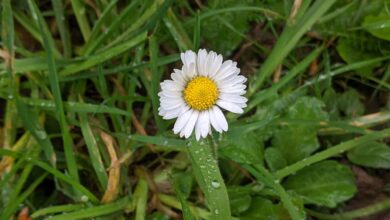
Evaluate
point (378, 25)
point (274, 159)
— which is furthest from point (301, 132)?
point (378, 25)

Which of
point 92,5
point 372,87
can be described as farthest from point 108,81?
point 372,87

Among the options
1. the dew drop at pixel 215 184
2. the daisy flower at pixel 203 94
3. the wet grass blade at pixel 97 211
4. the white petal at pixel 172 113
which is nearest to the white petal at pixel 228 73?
the daisy flower at pixel 203 94

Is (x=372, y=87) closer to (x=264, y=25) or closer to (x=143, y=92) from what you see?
(x=264, y=25)

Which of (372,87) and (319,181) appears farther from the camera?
(372,87)

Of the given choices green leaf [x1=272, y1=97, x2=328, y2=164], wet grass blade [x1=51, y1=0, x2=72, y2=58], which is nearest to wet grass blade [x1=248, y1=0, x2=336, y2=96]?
green leaf [x1=272, y1=97, x2=328, y2=164]

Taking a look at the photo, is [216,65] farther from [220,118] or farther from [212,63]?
[220,118]

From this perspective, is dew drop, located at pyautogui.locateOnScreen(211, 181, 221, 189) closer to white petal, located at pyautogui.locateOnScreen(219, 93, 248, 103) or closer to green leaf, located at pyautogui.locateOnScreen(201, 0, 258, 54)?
white petal, located at pyautogui.locateOnScreen(219, 93, 248, 103)
